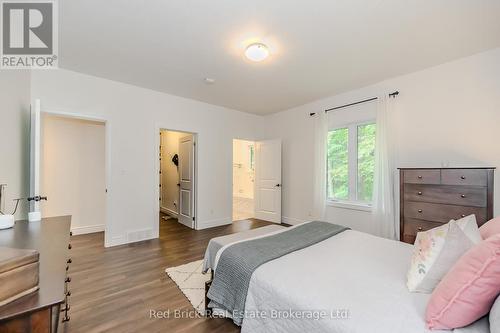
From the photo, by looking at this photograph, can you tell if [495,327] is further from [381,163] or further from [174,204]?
[174,204]

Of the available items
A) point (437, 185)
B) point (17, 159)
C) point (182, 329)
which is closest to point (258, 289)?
point (182, 329)

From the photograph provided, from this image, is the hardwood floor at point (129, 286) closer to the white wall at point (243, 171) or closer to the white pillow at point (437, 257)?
the white pillow at point (437, 257)

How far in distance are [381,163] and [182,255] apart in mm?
3334

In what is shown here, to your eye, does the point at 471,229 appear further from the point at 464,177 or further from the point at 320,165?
the point at 320,165

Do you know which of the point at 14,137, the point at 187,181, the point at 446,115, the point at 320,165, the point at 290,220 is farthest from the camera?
the point at 290,220

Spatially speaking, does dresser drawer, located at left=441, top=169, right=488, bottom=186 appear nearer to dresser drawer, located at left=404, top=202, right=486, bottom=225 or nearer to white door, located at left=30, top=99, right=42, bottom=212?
dresser drawer, located at left=404, top=202, right=486, bottom=225

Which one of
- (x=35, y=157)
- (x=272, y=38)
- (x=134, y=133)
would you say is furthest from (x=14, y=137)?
(x=272, y=38)

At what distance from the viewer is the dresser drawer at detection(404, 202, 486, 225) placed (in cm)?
238

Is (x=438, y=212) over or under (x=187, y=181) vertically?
under

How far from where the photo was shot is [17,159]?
2.35 m

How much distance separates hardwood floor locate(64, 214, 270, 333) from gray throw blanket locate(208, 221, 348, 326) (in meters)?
0.33

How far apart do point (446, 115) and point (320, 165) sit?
1.97 m

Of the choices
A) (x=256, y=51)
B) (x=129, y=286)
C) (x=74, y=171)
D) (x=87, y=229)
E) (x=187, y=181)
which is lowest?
(x=129, y=286)

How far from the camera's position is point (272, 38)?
2.42m
